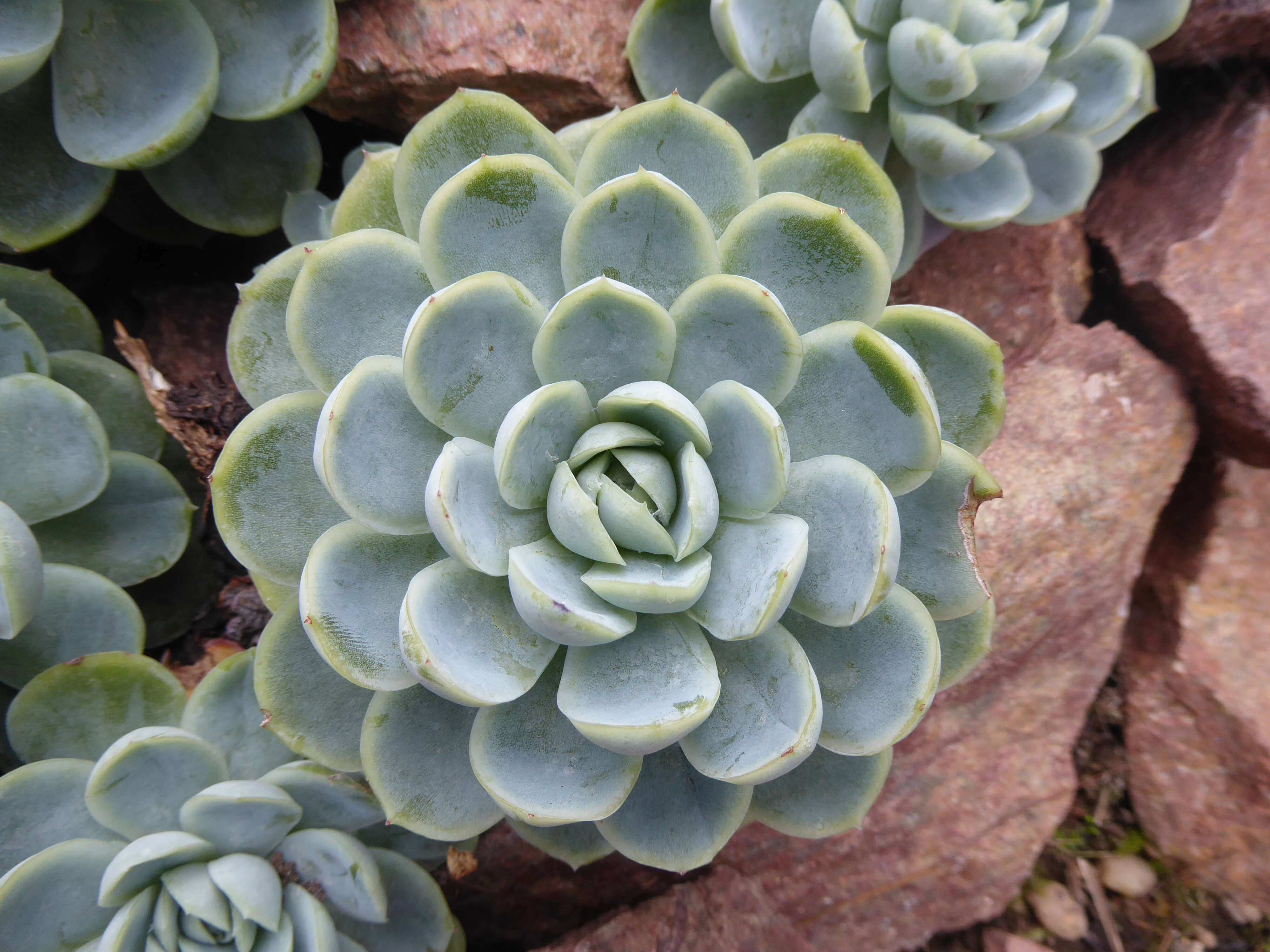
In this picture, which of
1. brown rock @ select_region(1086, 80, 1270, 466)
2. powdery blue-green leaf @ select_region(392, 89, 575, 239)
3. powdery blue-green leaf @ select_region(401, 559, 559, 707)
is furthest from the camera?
brown rock @ select_region(1086, 80, 1270, 466)

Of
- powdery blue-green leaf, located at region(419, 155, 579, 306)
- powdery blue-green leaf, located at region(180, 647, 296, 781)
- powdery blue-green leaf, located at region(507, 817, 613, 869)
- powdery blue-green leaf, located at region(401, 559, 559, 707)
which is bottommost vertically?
powdery blue-green leaf, located at region(180, 647, 296, 781)

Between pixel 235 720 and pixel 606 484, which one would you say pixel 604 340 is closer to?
pixel 606 484

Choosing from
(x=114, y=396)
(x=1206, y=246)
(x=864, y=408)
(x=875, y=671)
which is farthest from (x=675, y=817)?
(x=1206, y=246)

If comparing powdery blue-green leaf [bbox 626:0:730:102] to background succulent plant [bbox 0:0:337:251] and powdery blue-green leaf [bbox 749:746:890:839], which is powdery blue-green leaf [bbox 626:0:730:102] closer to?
background succulent plant [bbox 0:0:337:251]

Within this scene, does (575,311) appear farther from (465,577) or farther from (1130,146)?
(1130,146)

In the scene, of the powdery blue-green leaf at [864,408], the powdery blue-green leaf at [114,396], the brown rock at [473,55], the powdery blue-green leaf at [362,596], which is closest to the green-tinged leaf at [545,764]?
the powdery blue-green leaf at [362,596]

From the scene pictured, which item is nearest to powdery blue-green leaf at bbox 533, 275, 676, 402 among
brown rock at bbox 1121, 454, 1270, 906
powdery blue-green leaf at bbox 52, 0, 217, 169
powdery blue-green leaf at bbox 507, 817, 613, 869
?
powdery blue-green leaf at bbox 507, 817, 613, 869
